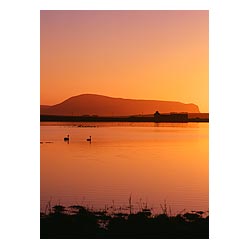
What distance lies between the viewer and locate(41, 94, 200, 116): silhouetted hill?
14.5 ft

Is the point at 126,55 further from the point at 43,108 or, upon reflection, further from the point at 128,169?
the point at 128,169

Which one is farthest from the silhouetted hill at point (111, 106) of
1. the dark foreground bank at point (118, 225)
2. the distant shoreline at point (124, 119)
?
the dark foreground bank at point (118, 225)

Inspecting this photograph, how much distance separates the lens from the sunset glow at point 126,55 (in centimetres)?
435

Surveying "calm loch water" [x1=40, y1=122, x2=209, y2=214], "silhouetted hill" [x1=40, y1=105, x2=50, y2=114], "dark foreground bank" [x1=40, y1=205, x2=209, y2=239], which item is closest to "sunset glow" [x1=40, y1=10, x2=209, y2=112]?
"silhouetted hill" [x1=40, y1=105, x2=50, y2=114]

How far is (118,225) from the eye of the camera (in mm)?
4289

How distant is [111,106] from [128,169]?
49cm

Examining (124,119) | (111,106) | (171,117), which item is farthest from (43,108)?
(171,117)
